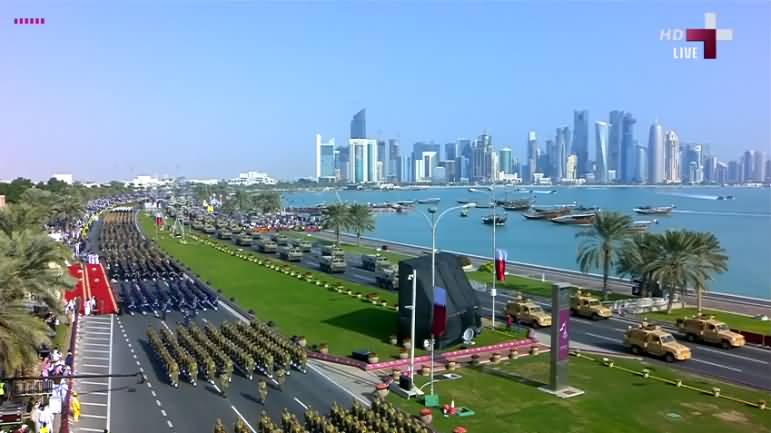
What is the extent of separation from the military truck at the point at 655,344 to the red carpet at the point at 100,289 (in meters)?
32.8

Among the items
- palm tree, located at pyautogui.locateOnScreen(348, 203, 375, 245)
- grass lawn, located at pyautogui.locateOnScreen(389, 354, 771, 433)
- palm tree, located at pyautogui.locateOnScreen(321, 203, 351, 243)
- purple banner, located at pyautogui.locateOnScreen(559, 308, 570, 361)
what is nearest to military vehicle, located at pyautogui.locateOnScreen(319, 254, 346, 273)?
palm tree, located at pyautogui.locateOnScreen(321, 203, 351, 243)

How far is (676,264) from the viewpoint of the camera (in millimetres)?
40469

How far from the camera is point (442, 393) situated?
1009 inches

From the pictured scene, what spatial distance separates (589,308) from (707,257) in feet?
29.3

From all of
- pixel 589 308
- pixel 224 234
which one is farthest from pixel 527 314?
pixel 224 234

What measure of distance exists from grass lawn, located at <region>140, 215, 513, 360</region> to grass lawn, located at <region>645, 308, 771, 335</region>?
13019mm

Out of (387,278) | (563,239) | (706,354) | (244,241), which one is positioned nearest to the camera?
(706,354)

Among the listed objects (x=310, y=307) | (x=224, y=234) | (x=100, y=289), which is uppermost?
(x=224, y=234)

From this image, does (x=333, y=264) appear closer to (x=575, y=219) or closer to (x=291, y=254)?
(x=291, y=254)

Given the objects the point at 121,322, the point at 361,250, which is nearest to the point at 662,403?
the point at 121,322

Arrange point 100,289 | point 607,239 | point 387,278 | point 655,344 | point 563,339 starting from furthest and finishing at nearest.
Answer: point 387,278 < point 100,289 < point 607,239 < point 655,344 < point 563,339

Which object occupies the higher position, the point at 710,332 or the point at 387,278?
the point at 387,278

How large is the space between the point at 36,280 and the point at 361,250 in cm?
5436

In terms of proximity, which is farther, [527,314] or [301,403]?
[527,314]
